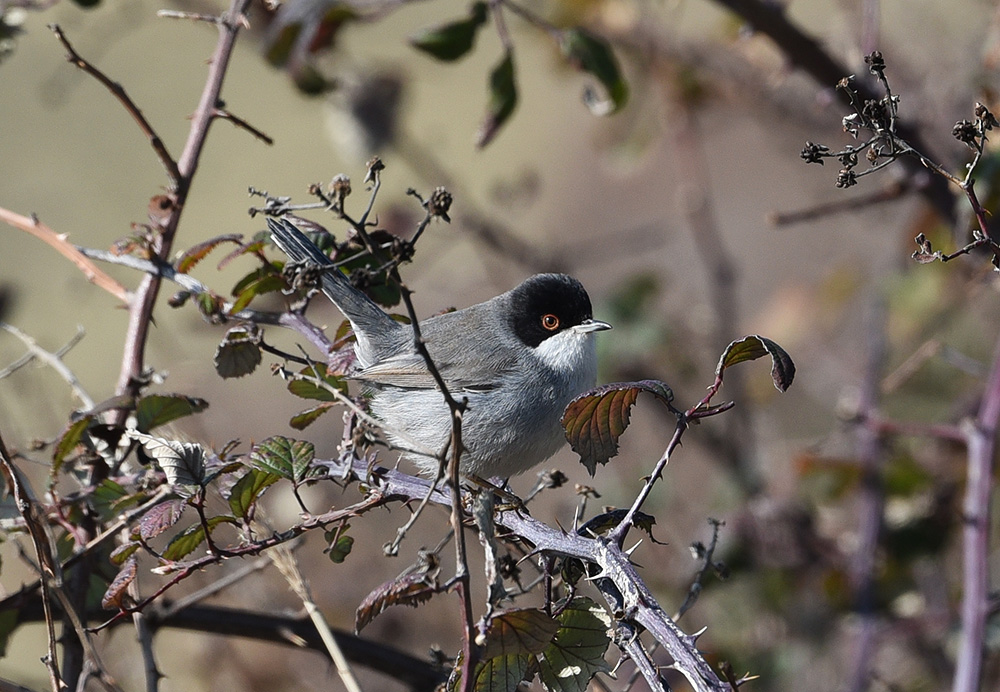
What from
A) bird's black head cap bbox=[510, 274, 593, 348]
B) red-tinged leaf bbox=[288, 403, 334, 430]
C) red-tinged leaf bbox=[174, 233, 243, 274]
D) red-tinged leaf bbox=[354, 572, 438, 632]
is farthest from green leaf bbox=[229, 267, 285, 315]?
bird's black head cap bbox=[510, 274, 593, 348]

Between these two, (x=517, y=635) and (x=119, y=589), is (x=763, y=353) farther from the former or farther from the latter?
(x=119, y=589)

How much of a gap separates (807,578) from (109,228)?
7864 mm

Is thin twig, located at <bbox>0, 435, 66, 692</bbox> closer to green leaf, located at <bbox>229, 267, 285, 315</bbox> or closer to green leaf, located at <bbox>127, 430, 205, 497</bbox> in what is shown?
green leaf, located at <bbox>127, 430, 205, 497</bbox>

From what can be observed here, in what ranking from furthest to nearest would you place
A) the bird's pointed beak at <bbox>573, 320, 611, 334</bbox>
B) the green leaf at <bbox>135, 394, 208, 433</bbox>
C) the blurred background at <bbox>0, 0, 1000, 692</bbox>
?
1. the blurred background at <bbox>0, 0, 1000, 692</bbox>
2. the bird's pointed beak at <bbox>573, 320, 611, 334</bbox>
3. the green leaf at <bbox>135, 394, 208, 433</bbox>

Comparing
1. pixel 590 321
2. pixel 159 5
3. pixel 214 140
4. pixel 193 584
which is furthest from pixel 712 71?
pixel 214 140

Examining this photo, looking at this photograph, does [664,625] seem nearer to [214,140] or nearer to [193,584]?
[193,584]

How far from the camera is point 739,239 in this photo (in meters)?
8.97

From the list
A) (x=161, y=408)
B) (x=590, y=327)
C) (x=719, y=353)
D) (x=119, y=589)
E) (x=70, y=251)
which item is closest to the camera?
(x=119, y=589)

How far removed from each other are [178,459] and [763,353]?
0.99 metres

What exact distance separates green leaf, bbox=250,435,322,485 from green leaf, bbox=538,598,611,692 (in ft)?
1.66

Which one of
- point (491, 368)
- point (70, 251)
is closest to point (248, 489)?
point (70, 251)

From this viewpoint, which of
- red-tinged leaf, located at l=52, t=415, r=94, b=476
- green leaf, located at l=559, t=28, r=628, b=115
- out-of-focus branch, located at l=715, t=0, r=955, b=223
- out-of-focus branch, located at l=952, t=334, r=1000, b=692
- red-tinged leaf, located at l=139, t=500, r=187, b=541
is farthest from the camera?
out-of-focus branch, located at l=715, t=0, r=955, b=223

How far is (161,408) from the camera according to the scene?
78.9 inches

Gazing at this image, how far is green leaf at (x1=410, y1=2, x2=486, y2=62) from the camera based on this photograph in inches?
101
